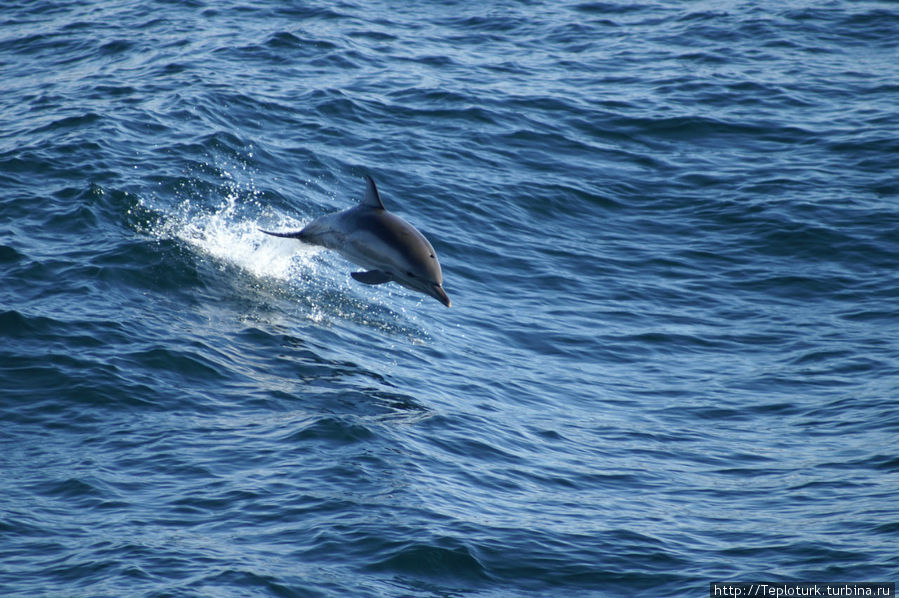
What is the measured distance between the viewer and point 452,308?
16.1 meters

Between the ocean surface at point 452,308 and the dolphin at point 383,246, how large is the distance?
1.60 m

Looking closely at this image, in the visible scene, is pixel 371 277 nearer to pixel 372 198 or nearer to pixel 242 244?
pixel 372 198

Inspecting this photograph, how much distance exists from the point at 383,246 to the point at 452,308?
480 centimetres

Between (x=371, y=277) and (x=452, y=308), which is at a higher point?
(x=371, y=277)

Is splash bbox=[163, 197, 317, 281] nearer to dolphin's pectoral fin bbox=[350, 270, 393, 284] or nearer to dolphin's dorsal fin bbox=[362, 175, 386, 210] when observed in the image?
dolphin's dorsal fin bbox=[362, 175, 386, 210]

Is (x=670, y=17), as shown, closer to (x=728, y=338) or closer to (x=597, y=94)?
(x=597, y=94)

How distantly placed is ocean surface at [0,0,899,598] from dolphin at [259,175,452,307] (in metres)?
1.60

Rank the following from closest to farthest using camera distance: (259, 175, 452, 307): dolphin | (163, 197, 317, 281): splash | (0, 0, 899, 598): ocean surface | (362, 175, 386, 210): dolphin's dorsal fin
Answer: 1. (0, 0, 899, 598): ocean surface
2. (259, 175, 452, 307): dolphin
3. (362, 175, 386, 210): dolphin's dorsal fin
4. (163, 197, 317, 281): splash

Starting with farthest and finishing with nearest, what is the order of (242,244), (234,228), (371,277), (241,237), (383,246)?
(234,228)
(241,237)
(242,244)
(383,246)
(371,277)

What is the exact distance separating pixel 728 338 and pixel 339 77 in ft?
39.1

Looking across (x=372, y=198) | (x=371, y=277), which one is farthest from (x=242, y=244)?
(x=371, y=277)

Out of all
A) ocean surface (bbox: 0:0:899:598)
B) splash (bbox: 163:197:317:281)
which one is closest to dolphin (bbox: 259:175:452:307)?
ocean surface (bbox: 0:0:899:598)

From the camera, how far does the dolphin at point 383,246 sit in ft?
36.6

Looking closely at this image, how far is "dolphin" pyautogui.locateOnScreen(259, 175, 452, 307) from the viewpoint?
36.6 ft
